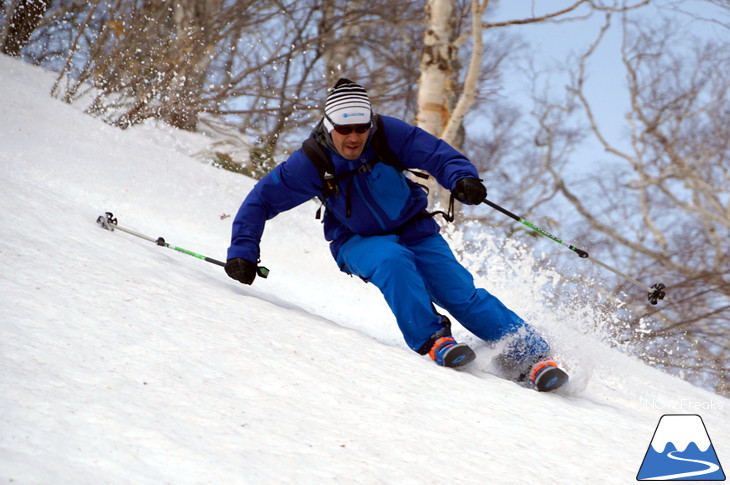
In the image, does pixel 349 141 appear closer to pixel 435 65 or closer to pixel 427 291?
pixel 427 291

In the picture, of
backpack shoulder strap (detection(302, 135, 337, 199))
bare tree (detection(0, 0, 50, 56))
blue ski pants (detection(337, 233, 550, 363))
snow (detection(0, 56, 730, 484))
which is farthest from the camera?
bare tree (detection(0, 0, 50, 56))

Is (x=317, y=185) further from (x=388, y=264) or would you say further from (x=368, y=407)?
(x=368, y=407)

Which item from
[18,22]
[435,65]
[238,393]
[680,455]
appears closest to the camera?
[238,393]

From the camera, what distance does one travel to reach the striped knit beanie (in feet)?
9.36

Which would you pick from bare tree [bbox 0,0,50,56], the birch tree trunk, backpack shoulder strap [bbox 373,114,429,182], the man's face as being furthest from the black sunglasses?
bare tree [bbox 0,0,50,56]

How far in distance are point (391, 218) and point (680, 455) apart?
4.96 feet

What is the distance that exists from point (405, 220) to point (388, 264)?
37 cm

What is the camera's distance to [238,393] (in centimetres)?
187

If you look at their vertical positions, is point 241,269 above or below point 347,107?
below

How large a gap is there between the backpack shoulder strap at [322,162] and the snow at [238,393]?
0.62m

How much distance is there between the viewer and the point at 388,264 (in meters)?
2.81

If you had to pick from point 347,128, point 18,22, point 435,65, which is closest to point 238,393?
point 347,128

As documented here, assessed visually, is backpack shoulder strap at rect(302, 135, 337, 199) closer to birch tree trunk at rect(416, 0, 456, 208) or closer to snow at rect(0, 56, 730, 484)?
snow at rect(0, 56, 730, 484)

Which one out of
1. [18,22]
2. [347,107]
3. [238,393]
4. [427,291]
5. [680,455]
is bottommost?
[238,393]
